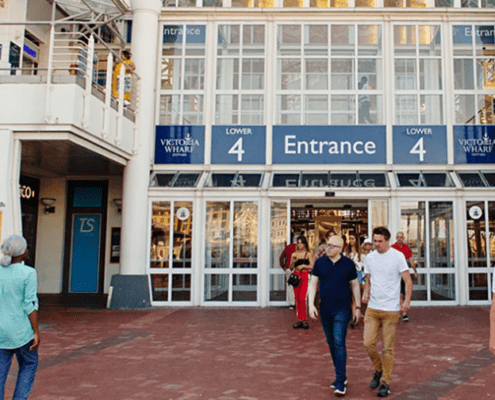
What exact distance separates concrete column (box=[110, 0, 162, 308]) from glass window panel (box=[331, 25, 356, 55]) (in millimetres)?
4745

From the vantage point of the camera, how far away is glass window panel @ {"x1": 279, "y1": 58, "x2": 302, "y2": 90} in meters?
13.9

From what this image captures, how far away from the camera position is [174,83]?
13969 millimetres

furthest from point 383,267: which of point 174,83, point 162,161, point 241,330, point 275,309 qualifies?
point 174,83

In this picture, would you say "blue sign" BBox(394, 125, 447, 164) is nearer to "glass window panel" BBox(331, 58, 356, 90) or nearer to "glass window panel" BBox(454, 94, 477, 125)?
"glass window panel" BBox(454, 94, 477, 125)

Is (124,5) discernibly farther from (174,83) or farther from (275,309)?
(275,309)

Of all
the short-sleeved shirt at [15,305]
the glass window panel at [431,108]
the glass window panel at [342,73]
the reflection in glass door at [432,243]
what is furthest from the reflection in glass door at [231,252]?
the short-sleeved shirt at [15,305]

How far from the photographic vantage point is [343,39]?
13.9 meters

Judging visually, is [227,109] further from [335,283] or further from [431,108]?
[335,283]

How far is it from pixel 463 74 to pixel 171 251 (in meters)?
8.94

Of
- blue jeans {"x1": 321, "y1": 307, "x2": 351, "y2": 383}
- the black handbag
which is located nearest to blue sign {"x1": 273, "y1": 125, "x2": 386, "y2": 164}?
the black handbag

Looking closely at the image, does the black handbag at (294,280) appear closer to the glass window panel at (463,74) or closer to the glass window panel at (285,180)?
the glass window panel at (285,180)

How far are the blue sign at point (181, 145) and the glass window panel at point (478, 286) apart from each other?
7.38m

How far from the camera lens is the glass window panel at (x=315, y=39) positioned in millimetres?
13898

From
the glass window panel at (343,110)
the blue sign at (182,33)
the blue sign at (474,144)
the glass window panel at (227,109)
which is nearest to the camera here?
the blue sign at (474,144)
